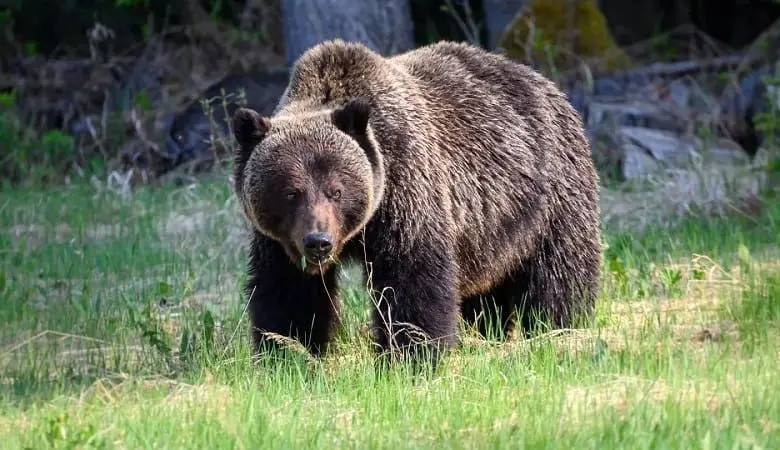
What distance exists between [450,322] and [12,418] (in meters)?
1.99

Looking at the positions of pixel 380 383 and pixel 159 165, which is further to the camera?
pixel 159 165

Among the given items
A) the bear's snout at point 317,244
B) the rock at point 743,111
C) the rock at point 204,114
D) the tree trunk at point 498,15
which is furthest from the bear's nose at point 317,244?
the tree trunk at point 498,15

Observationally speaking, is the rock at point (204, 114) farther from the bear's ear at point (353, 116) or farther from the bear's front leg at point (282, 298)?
the bear's ear at point (353, 116)

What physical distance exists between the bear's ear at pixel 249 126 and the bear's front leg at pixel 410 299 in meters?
0.72

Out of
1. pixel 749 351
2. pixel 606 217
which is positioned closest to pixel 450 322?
pixel 749 351

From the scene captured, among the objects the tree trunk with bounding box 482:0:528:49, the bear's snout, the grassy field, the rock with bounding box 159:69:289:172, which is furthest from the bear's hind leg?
the tree trunk with bounding box 482:0:528:49

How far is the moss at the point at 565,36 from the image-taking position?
1356 centimetres

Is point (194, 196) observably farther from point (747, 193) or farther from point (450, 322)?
point (450, 322)

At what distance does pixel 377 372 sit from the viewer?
6043 mm

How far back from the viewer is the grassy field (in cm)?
471

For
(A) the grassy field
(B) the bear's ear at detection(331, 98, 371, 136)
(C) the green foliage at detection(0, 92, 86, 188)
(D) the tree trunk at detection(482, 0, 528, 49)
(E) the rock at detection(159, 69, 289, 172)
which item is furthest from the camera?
(D) the tree trunk at detection(482, 0, 528, 49)

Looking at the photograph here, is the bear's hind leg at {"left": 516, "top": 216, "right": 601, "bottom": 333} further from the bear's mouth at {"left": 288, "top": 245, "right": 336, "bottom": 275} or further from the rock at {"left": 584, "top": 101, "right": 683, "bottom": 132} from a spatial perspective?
the rock at {"left": 584, "top": 101, "right": 683, "bottom": 132}

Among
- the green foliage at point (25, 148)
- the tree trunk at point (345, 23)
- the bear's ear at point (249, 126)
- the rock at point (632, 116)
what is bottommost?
the green foliage at point (25, 148)

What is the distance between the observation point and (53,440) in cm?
477
